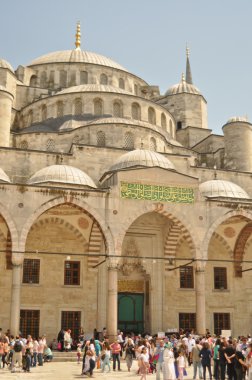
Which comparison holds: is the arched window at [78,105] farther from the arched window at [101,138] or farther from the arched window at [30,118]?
the arched window at [101,138]

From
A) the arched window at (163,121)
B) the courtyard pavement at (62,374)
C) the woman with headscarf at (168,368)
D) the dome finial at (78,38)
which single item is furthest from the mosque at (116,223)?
the dome finial at (78,38)

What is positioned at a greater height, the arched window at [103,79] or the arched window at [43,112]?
the arched window at [103,79]

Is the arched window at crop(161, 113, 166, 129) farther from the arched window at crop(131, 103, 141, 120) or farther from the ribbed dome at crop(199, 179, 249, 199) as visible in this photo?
the ribbed dome at crop(199, 179, 249, 199)

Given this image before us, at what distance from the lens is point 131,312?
18.4m

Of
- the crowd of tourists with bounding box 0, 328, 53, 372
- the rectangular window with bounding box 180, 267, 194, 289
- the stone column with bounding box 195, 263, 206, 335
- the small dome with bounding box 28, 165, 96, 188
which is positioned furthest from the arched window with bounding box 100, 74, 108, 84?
the crowd of tourists with bounding box 0, 328, 53, 372

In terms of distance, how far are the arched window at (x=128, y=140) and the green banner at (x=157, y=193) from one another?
13.2ft

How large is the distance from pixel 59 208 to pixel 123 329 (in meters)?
4.87

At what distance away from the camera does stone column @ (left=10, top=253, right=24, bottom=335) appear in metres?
14.2

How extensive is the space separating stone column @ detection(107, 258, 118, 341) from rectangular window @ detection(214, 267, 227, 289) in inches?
214

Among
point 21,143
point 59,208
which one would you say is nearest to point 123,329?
point 59,208

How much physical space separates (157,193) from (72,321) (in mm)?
5347

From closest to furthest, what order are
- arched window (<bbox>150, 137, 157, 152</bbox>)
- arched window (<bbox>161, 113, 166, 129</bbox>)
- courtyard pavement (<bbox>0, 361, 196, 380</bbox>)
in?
courtyard pavement (<bbox>0, 361, 196, 380</bbox>), arched window (<bbox>150, 137, 157, 152</bbox>), arched window (<bbox>161, 113, 166, 129</bbox>)

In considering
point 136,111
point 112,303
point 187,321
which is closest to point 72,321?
point 112,303

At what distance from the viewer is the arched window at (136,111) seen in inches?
881
